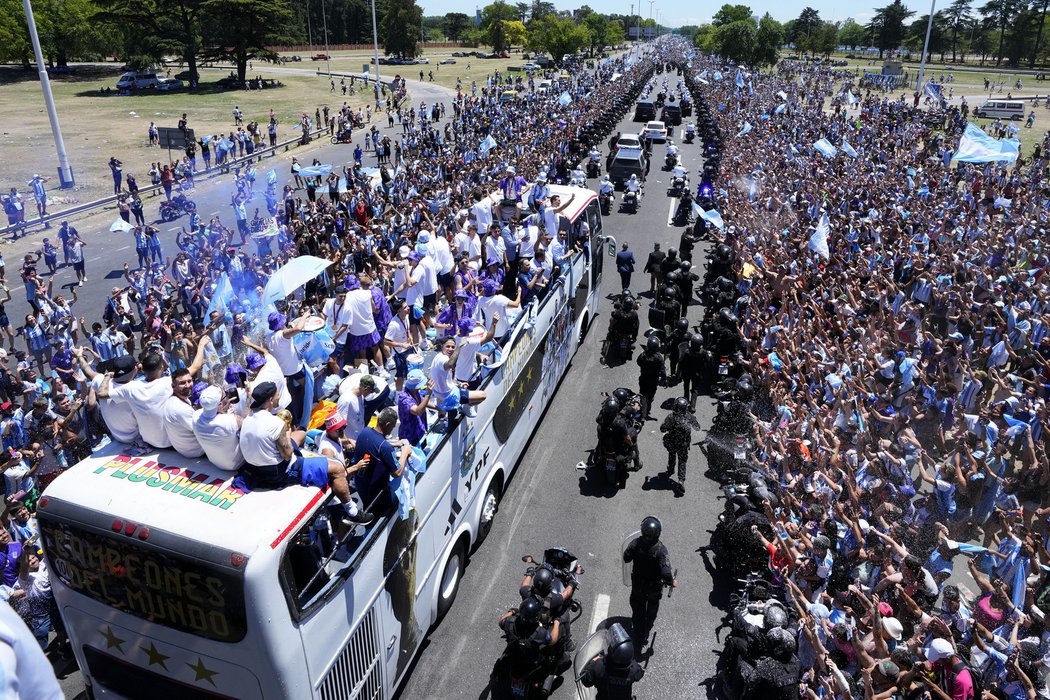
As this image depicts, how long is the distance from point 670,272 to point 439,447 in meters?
9.14

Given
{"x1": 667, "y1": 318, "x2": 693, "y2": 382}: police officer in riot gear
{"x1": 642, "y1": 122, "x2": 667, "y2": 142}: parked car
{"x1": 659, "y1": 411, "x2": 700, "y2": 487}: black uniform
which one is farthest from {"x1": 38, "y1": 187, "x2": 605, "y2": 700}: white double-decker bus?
{"x1": 642, "y1": 122, "x2": 667, "y2": 142}: parked car

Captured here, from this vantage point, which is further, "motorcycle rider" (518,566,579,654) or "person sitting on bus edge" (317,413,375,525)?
"motorcycle rider" (518,566,579,654)

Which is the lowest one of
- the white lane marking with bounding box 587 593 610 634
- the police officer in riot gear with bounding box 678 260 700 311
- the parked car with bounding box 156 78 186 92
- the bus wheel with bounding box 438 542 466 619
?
the white lane marking with bounding box 587 593 610 634

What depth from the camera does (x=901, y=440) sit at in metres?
7.57

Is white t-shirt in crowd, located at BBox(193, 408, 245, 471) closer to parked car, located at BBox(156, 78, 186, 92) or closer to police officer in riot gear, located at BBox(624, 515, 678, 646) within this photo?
police officer in riot gear, located at BBox(624, 515, 678, 646)

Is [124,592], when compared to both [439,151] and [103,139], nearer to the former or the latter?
[439,151]

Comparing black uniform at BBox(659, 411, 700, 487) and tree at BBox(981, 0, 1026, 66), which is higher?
tree at BBox(981, 0, 1026, 66)

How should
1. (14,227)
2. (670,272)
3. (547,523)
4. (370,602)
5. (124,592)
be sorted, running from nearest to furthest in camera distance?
1. (124,592)
2. (370,602)
3. (547,523)
4. (670,272)
5. (14,227)

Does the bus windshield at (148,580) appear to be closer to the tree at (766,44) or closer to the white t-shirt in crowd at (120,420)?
the white t-shirt in crowd at (120,420)

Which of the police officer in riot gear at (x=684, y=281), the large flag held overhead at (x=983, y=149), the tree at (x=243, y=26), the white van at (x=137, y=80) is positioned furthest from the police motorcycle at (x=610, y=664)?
the white van at (x=137, y=80)

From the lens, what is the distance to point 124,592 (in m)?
4.30

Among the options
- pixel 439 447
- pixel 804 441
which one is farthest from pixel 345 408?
pixel 804 441

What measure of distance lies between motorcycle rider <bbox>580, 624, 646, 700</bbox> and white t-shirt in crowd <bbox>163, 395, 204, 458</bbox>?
334 cm

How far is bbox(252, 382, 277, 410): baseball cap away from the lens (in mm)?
4672
